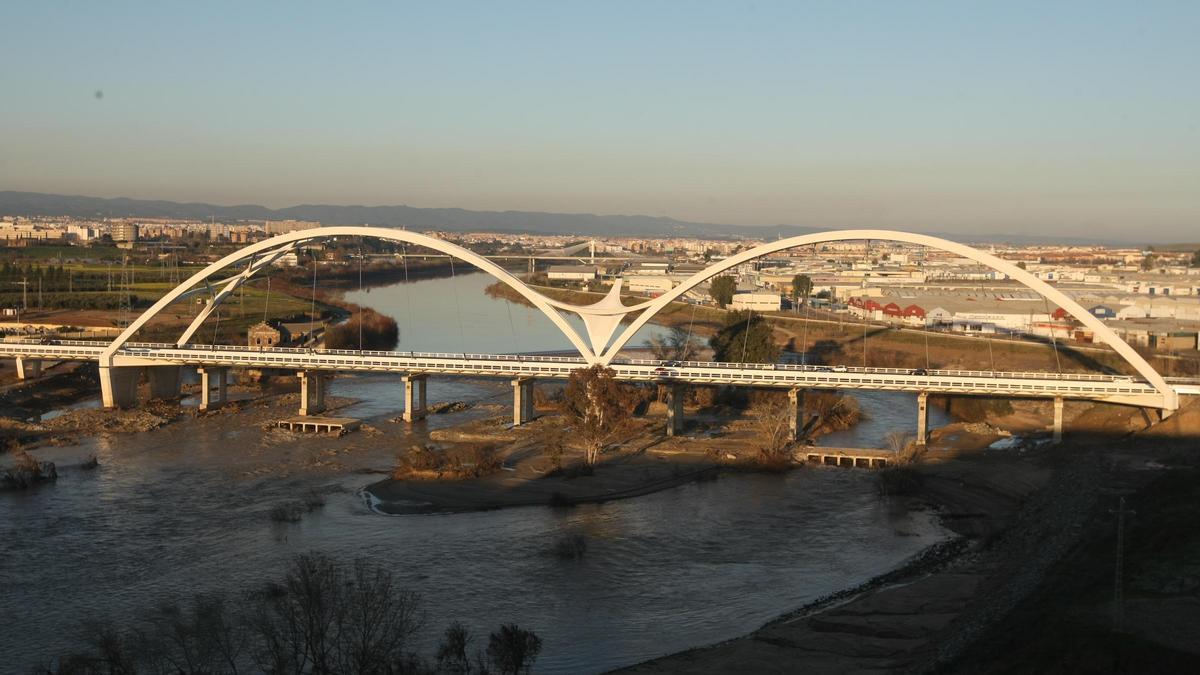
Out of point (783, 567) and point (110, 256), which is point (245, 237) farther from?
point (783, 567)

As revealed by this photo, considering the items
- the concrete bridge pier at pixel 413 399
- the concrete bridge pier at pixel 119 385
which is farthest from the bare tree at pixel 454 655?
the concrete bridge pier at pixel 119 385

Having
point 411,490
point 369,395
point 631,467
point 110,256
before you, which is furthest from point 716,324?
point 110,256

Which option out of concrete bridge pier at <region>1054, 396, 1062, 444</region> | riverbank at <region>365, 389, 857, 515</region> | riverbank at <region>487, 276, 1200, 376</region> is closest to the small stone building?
riverbank at <region>365, 389, 857, 515</region>

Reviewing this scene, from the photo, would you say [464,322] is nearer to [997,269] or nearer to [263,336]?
[263,336]

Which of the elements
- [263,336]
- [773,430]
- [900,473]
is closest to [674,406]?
[773,430]

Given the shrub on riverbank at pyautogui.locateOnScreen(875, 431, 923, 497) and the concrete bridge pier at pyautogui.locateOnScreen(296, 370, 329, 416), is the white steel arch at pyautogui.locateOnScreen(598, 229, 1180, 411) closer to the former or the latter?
the shrub on riverbank at pyautogui.locateOnScreen(875, 431, 923, 497)
